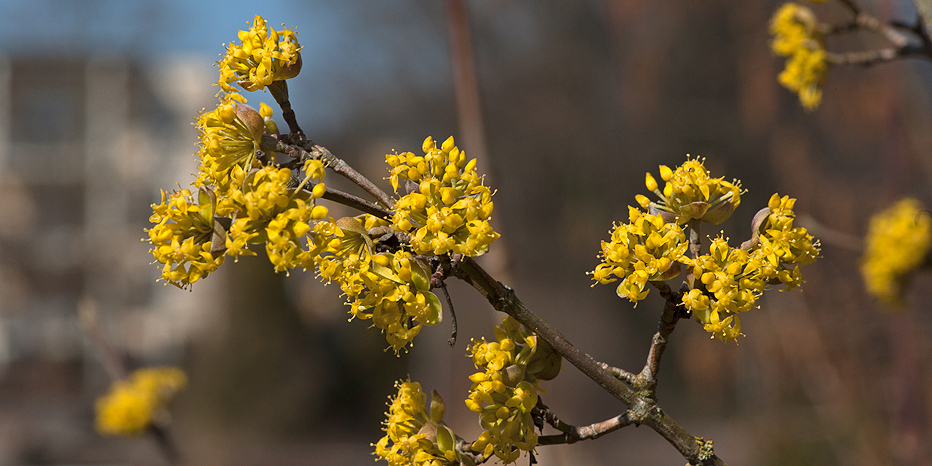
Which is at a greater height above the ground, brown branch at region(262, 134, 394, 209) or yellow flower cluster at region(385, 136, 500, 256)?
brown branch at region(262, 134, 394, 209)

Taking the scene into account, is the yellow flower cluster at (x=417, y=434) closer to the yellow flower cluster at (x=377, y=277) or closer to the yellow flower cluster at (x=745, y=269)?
the yellow flower cluster at (x=377, y=277)

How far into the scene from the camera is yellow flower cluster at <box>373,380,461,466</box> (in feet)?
3.49

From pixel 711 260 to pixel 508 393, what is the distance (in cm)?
38

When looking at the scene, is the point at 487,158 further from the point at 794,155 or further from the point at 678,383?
the point at 678,383

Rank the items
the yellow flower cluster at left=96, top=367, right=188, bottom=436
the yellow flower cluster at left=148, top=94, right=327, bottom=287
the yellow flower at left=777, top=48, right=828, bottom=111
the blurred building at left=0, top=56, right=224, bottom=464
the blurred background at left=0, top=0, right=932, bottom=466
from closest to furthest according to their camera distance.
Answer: the yellow flower cluster at left=148, top=94, right=327, bottom=287
the yellow flower at left=777, top=48, right=828, bottom=111
the yellow flower cluster at left=96, top=367, right=188, bottom=436
the blurred background at left=0, top=0, right=932, bottom=466
the blurred building at left=0, top=56, right=224, bottom=464

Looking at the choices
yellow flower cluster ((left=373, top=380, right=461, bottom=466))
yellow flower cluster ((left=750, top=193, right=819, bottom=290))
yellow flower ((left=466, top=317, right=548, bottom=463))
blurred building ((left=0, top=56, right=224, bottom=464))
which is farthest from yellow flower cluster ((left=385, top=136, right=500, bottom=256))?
blurred building ((left=0, top=56, right=224, bottom=464))

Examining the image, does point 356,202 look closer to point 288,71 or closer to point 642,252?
point 288,71

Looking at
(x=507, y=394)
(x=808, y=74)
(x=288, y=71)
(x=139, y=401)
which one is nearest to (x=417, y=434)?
(x=507, y=394)

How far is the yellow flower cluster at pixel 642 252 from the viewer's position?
3.31ft

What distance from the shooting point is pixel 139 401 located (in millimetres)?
3053

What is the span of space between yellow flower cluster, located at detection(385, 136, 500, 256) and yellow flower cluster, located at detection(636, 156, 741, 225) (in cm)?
29

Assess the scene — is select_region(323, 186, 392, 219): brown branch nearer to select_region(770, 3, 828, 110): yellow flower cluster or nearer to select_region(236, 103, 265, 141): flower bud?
select_region(236, 103, 265, 141): flower bud

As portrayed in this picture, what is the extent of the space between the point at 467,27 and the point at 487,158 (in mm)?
411

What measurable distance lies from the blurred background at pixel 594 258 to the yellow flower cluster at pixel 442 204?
3.42ft
